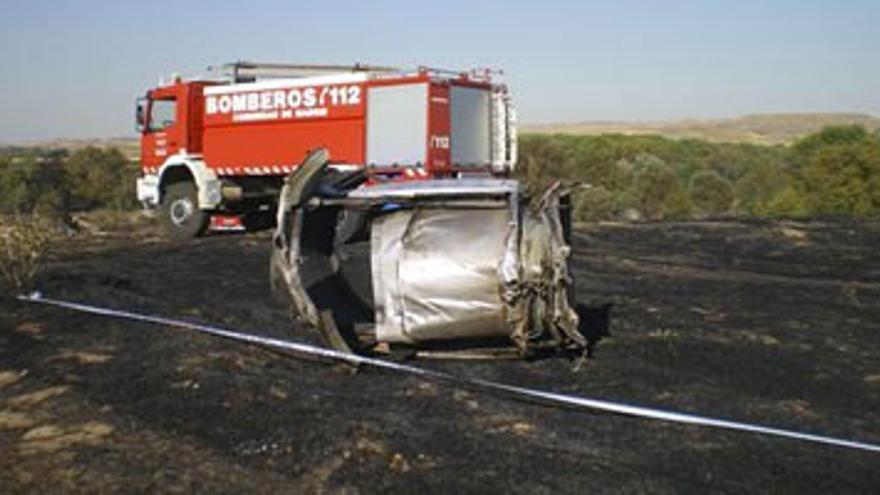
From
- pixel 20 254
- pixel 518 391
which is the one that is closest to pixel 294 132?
pixel 20 254

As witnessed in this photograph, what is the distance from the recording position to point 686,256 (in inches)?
590

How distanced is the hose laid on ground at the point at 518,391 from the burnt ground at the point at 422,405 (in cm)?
12

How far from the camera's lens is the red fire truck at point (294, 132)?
16.5m

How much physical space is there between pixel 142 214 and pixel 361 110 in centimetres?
1261

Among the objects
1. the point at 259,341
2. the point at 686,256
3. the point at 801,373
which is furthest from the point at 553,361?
the point at 686,256

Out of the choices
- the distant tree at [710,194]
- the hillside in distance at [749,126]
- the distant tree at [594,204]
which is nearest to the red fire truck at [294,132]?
the distant tree at [594,204]

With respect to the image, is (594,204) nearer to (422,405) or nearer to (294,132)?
(294,132)

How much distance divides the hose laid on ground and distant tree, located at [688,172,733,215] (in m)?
25.4

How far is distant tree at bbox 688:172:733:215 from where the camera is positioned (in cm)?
3244

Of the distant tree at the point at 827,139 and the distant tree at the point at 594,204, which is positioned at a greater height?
the distant tree at the point at 827,139

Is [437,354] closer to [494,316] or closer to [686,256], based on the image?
[494,316]

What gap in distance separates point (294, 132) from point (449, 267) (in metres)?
10.9

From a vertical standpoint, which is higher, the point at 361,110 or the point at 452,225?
the point at 361,110

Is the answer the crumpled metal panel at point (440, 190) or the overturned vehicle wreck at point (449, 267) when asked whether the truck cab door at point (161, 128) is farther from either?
the crumpled metal panel at point (440, 190)
